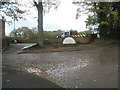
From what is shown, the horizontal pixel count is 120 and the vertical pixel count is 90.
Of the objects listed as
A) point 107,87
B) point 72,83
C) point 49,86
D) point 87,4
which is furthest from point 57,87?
point 87,4

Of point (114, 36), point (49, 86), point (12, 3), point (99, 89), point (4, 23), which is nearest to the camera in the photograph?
point (99, 89)

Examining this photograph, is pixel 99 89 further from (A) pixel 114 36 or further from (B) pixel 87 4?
(A) pixel 114 36

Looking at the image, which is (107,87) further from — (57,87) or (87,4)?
(87,4)

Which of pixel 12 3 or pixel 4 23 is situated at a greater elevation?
pixel 12 3

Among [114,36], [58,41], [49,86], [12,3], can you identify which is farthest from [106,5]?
[49,86]

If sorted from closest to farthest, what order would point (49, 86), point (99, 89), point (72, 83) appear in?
point (99, 89) < point (49, 86) < point (72, 83)

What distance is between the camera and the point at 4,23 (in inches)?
686

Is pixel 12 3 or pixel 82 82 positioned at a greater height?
pixel 12 3

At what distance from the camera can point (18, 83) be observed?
4266mm

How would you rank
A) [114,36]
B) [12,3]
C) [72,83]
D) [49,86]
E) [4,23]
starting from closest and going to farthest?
1. [49,86]
2. [72,83]
3. [12,3]
4. [4,23]
5. [114,36]

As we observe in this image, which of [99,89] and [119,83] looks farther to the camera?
[119,83]

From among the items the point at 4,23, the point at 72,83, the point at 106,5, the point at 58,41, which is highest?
the point at 106,5

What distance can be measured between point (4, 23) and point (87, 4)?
39.0 feet

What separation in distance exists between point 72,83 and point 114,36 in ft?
55.1
